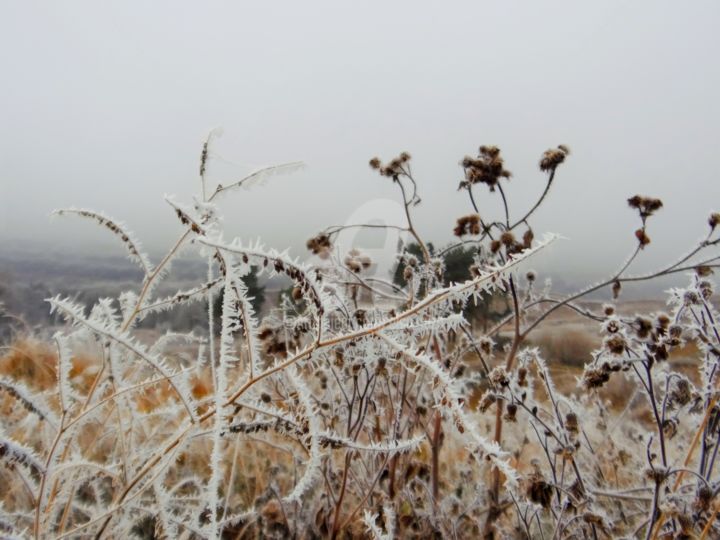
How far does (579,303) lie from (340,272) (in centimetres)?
117

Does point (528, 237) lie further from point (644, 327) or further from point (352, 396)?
point (352, 396)

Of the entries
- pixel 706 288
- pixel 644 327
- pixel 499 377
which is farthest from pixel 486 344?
pixel 706 288

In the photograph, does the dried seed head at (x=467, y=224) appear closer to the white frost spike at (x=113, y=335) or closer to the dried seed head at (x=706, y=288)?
the dried seed head at (x=706, y=288)

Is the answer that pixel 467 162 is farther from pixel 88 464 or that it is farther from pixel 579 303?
pixel 88 464

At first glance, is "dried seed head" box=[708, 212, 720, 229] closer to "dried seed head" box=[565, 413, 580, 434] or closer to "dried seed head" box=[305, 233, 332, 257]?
"dried seed head" box=[565, 413, 580, 434]

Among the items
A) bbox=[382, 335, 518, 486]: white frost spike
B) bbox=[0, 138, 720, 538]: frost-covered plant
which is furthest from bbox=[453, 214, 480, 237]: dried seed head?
bbox=[382, 335, 518, 486]: white frost spike

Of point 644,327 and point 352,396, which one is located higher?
point 644,327

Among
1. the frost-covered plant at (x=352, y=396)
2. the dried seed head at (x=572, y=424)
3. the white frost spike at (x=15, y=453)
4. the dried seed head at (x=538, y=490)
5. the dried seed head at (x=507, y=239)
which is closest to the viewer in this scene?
the frost-covered plant at (x=352, y=396)

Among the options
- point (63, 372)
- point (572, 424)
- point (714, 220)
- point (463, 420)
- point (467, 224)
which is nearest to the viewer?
point (463, 420)

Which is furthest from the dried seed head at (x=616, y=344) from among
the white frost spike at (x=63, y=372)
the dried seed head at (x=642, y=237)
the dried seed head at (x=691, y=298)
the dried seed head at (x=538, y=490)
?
the white frost spike at (x=63, y=372)

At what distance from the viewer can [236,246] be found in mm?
732

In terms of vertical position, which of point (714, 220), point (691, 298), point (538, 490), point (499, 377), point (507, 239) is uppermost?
point (714, 220)

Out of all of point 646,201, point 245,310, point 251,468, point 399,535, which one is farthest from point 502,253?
point 251,468

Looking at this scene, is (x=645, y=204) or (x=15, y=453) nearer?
(x=15, y=453)
